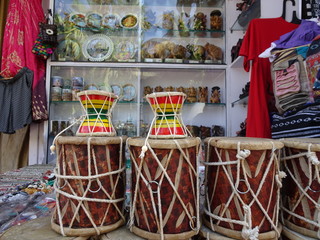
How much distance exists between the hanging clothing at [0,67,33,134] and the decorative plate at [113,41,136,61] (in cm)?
102

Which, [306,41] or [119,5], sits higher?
[119,5]

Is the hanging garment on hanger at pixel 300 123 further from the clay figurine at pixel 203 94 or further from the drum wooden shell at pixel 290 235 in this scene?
the clay figurine at pixel 203 94

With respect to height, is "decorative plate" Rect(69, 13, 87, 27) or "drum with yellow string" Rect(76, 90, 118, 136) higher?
"decorative plate" Rect(69, 13, 87, 27)

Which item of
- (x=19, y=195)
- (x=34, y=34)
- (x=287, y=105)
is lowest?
(x=19, y=195)

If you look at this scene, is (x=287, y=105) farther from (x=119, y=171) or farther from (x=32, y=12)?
(x=32, y=12)

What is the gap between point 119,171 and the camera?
86cm

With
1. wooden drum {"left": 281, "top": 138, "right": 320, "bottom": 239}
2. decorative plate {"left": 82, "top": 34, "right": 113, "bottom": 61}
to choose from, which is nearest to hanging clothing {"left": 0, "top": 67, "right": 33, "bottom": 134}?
decorative plate {"left": 82, "top": 34, "right": 113, "bottom": 61}

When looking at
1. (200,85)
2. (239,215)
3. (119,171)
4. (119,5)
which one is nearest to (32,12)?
(119,5)

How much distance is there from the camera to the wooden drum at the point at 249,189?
742 millimetres

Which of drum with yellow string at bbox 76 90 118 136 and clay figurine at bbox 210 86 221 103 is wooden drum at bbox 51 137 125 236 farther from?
clay figurine at bbox 210 86 221 103

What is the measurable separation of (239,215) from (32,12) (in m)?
3.02

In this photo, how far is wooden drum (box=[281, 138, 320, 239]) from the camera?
0.74 m

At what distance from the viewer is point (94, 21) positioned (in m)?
2.96

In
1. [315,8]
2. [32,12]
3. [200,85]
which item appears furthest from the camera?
[200,85]
